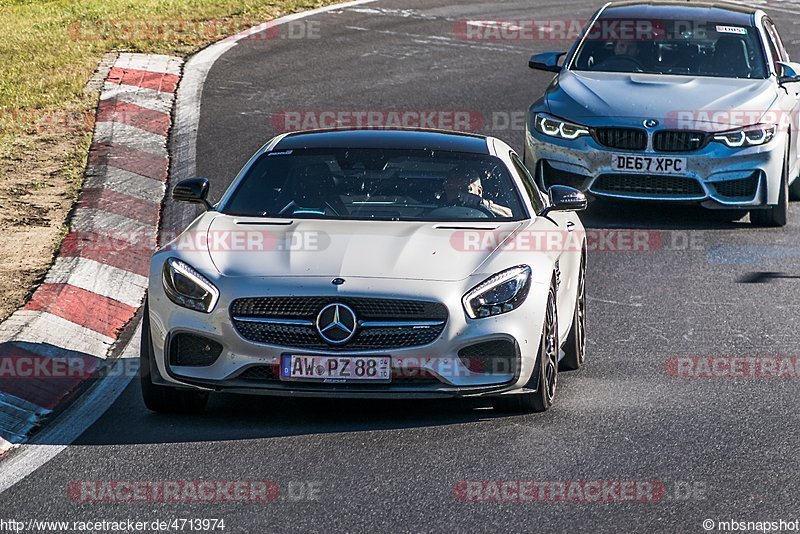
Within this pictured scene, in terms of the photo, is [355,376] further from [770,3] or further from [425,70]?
[770,3]

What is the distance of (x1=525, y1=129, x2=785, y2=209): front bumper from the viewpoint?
13.5 metres

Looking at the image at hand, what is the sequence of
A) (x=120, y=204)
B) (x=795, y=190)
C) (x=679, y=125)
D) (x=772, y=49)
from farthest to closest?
(x=795, y=190)
(x=772, y=49)
(x=679, y=125)
(x=120, y=204)

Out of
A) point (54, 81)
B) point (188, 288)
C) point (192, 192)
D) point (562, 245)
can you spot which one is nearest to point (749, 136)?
point (562, 245)

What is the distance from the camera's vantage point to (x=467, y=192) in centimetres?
913

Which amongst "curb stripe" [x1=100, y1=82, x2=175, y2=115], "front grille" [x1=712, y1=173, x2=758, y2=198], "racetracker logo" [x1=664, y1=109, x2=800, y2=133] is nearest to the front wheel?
"front grille" [x1=712, y1=173, x2=758, y2=198]

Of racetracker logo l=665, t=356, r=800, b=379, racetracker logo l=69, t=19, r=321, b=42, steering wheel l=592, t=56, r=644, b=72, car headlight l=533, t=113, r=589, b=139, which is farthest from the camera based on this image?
racetracker logo l=69, t=19, r=321, b=42

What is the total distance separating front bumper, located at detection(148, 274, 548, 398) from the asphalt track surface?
20 centimetres

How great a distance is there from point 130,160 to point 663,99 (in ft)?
15.5

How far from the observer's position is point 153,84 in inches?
695

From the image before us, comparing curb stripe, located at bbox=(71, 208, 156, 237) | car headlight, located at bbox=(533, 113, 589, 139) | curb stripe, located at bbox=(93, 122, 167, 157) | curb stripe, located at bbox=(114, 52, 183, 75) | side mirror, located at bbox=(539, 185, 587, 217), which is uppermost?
side mirror, located at bbox=(539, 185, 587, 217)

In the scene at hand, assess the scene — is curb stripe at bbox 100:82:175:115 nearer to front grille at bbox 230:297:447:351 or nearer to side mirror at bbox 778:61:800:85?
side mirror at bbox 778:61:800:85

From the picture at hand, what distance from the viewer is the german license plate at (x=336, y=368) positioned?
25.2 feet

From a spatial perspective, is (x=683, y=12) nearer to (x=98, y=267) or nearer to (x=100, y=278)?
(x=98, y=267)

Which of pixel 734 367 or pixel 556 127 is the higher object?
pixel 734 367
